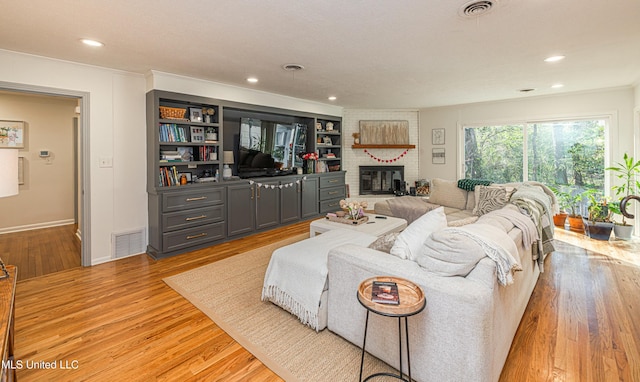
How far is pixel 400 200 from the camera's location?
511 cm

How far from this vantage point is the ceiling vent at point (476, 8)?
2.09 meters

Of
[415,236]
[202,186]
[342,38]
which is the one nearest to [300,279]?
[415,236]

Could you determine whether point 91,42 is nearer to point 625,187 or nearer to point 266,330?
point 266,330

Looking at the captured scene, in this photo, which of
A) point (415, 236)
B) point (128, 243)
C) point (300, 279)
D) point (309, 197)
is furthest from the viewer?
point (309, 197)

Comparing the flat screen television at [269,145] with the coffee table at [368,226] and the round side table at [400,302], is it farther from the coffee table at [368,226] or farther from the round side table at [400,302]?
the round side table at [400,302]

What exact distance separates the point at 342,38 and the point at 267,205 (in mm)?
3054

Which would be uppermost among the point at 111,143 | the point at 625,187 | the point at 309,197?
the point at 111,143

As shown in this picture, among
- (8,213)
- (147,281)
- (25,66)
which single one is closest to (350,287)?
(147,281)

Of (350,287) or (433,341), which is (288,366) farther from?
(433,341)

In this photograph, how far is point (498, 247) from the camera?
1618 mm

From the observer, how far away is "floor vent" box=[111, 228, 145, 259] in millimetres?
3742

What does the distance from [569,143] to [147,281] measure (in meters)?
6.63

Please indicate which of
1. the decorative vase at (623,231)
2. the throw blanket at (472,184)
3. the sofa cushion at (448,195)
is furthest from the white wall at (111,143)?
the decorative vase at (623,231)

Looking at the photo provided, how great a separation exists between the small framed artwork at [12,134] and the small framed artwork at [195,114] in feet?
10.2
